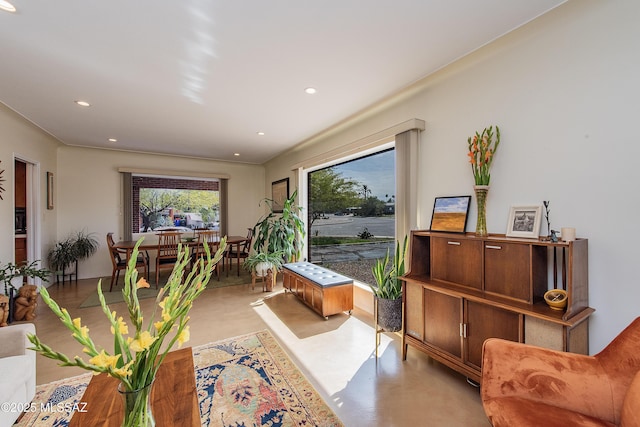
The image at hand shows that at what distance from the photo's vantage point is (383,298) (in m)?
2.60

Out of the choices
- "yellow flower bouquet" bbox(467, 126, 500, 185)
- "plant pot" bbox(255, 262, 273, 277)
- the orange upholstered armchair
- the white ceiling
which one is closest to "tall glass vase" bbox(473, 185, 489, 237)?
"yellow flower bouquet" bbox(467, 126, 500, 185)

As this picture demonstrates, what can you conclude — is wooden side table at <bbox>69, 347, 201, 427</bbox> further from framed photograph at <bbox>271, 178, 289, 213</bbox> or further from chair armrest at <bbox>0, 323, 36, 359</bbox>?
framed photograph at <bbox>271, 178, 289, 213</bbox>

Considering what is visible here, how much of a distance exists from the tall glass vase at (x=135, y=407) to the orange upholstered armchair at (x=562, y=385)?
1435mm

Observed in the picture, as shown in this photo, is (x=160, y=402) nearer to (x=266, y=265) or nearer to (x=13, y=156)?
(x=266, y=265)

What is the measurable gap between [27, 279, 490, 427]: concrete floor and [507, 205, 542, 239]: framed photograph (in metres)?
1.18

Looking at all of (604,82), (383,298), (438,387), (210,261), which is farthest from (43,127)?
(604,82)

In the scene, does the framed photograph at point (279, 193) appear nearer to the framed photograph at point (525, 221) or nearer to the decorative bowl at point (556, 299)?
the framed photograph at point (525, 221)

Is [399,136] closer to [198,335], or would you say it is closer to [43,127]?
[198,335]

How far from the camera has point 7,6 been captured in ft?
5.37

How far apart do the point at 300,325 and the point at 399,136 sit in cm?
235

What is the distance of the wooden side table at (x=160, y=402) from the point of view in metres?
1.17

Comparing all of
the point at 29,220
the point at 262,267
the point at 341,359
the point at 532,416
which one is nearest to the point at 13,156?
the point at 29,220

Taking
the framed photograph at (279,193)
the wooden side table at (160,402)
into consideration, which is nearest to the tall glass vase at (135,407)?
the wooden side table at (160,402)

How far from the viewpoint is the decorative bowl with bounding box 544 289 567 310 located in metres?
1.59
